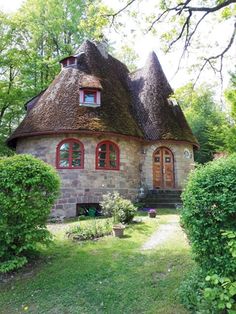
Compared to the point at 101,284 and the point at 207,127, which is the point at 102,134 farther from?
the point at 207,127

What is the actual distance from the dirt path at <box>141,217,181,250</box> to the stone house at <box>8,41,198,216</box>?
15.6ft

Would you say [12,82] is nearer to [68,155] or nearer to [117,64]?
[117,64]

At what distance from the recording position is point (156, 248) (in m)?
6.94

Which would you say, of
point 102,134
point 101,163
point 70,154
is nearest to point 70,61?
point 102,134

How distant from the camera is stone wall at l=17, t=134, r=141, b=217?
1323cm

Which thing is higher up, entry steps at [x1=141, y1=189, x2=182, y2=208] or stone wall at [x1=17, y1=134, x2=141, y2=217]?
stone wall at [x1=17, y1=134, x2=141, y2=217]

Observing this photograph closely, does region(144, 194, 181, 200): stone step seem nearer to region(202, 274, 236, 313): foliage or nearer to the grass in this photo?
the grass

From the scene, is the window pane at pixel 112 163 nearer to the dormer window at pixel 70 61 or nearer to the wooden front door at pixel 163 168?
the wooden front door at pixel 163 168

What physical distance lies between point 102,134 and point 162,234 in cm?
656

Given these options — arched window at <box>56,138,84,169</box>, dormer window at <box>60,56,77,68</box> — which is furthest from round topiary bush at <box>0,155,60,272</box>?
dormer window at <box>60,56,77,68</box>

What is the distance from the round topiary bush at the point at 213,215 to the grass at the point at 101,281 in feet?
3.29

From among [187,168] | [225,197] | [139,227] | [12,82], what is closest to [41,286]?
[225,197]

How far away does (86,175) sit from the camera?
1359 cm

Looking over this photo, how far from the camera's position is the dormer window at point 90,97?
14.6m
